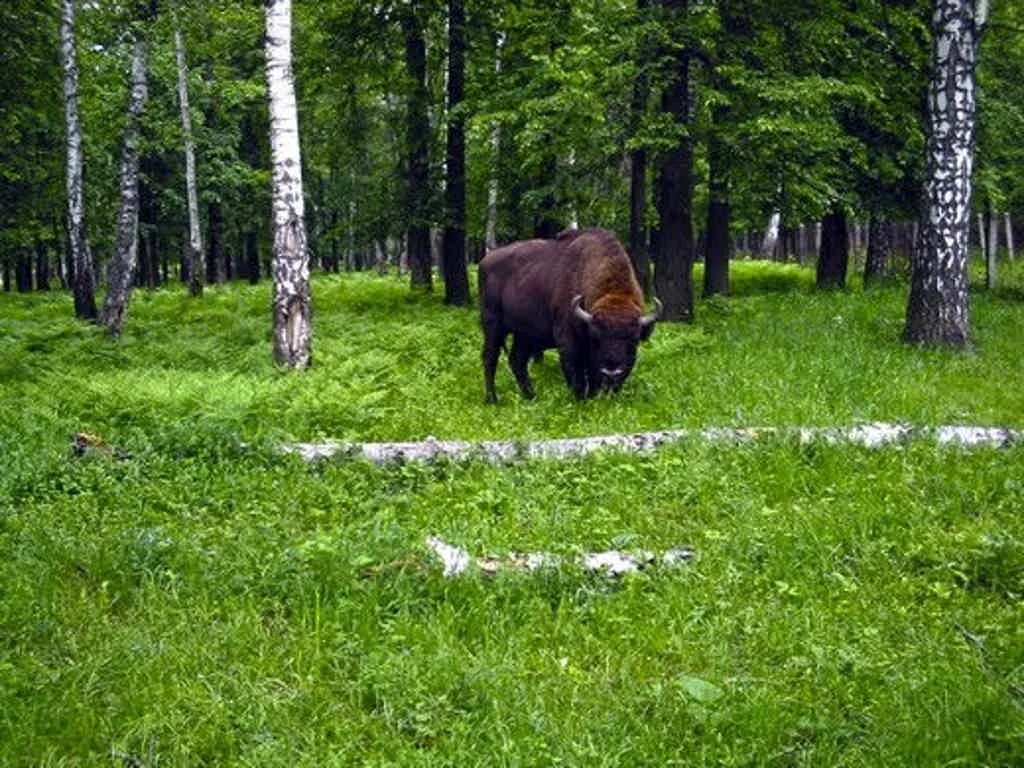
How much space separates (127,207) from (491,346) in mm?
10079

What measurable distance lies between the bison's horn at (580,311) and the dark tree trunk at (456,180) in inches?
417

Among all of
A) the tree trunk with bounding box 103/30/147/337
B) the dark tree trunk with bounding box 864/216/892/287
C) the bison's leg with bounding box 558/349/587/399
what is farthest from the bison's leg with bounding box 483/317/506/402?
the dark tree trunk with bounding box 864/216/892/287

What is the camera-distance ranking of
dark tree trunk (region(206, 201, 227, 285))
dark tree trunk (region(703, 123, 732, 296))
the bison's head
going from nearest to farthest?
the bison's head, dark tree trunk (region(703, 123, 732, 296)), dark tree trunk (region(206, 201, 227, 285))

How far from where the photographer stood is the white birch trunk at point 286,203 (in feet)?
44.5

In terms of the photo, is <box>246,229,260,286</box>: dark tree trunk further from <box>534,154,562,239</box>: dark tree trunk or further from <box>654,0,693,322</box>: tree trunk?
<box>654,0,693,322</box>: tree trunk

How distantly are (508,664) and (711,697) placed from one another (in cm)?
102

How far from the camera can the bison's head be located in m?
11.9

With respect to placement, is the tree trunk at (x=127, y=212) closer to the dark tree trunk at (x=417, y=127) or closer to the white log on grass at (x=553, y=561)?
the dark tree trunk at (x=417, y=127)

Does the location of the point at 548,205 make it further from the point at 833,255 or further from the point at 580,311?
the point at 580,311

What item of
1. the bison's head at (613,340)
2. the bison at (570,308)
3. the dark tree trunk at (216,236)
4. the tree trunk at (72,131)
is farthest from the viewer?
the dark tree trunk at (216,236)

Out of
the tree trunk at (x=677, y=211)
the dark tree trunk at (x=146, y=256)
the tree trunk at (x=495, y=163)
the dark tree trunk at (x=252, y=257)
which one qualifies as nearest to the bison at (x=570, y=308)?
the tree trunk at (x=677, y=211)

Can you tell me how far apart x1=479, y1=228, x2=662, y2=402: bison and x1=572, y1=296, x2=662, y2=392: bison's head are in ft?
0.04

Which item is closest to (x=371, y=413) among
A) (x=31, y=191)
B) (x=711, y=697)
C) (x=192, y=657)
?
(x=192, y=657)

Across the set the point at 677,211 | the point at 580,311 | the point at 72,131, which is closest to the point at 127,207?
the point at 72,131
